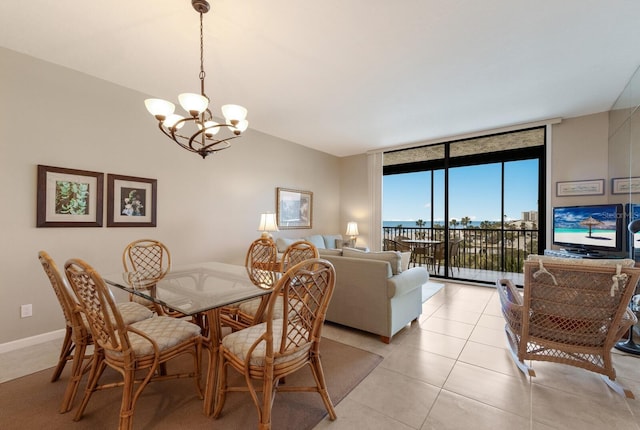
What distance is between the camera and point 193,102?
1.94 meters

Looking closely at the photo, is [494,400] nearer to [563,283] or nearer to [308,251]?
[563,283]

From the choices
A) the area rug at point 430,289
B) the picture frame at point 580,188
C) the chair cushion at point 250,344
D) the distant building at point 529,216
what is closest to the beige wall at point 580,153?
the picture frame at point 580,188

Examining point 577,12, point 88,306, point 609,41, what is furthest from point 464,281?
point 88,306

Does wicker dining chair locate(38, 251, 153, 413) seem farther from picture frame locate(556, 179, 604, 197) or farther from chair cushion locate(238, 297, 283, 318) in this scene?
picture frame locate(556, 179, 604, 197)

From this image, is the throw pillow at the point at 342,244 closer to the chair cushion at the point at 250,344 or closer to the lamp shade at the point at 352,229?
the lamp shade at the point at 352,229

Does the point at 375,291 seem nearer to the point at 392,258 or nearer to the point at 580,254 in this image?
the point at 392,258

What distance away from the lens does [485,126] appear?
450 centimetres

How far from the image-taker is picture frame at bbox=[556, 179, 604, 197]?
381 cm

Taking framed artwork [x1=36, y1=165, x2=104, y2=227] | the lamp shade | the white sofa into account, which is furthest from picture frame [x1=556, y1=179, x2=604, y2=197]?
framed artwork [x1=36, y1=165, x2=104, y2=227]

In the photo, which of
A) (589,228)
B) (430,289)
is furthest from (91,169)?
(589,228)

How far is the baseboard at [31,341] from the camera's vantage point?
2483 millimetres

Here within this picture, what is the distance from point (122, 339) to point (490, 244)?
6.66 m

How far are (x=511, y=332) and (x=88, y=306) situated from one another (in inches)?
123

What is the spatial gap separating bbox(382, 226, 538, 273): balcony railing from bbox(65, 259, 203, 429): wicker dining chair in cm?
535
